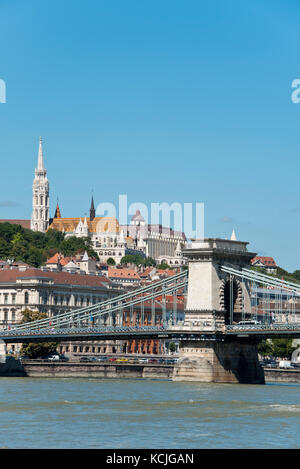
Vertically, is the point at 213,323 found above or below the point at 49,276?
below

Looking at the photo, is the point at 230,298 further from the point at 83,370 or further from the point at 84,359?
the point at 84,359

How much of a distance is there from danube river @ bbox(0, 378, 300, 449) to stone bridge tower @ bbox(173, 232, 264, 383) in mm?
2825

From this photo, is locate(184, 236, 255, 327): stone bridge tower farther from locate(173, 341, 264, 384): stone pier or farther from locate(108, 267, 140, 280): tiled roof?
locate(108, 267, 140, 280): tiled roof

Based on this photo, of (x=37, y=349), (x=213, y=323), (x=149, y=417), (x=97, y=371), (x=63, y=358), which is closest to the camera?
(x=149, y=417)

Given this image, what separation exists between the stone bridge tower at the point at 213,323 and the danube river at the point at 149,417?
9.27 feet

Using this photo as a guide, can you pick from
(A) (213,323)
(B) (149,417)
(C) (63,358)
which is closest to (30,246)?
(C) (63,358)

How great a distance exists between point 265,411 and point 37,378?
28183mm

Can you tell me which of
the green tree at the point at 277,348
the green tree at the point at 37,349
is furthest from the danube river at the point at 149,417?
the green tree at the point at 277,348

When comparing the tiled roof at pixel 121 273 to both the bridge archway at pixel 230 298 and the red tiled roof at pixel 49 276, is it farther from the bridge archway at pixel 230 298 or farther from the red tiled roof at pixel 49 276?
the bridge archway at pixel 230 298

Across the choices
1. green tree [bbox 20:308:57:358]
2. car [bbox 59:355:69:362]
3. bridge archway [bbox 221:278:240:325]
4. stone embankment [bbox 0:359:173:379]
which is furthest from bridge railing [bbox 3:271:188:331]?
car [bbox 59:355:69:362]

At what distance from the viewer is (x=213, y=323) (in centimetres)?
6347

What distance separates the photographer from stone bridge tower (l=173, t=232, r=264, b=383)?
63188 mm

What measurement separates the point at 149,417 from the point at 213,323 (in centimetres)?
2088
